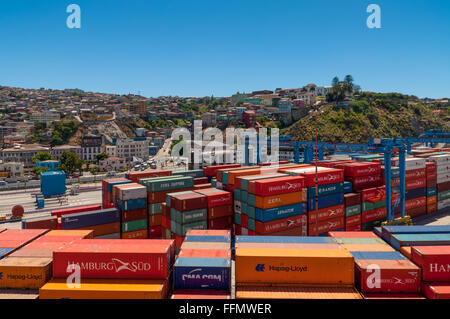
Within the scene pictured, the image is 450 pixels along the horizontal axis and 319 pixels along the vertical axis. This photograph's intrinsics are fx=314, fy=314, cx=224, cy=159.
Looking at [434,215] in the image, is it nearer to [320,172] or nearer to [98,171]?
[320,172]

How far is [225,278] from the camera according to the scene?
1262 centimetres

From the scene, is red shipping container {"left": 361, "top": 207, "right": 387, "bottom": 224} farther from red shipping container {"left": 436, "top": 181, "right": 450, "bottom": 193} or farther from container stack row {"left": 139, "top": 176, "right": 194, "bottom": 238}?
container stack row {"left": 139, "top": 176, "right": 194, "bottom": 238}

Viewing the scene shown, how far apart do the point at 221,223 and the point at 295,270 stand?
1391 cm

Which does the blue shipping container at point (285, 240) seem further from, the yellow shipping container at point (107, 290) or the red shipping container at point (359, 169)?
the red shipping container at point (359, 169)

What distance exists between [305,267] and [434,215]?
109 feet

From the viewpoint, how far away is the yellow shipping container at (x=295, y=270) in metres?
12.7

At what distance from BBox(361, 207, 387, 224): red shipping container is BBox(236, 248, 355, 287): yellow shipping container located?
19.7 m

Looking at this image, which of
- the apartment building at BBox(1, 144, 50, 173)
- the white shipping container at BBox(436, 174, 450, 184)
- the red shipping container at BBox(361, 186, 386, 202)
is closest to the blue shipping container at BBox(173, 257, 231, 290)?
the red shipping container at BBox(361, 186, 386, 202)

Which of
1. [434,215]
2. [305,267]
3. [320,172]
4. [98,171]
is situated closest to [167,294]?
[305,267]

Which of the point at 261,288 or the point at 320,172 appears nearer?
the point at 261,288

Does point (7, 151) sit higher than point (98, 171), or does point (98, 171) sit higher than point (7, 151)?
point (7, 151)

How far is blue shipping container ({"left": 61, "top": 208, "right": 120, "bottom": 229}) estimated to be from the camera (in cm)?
2541
